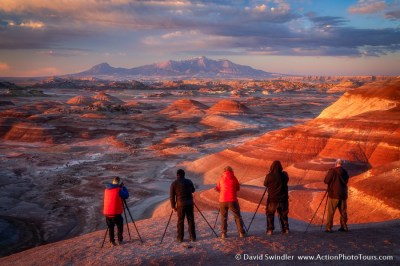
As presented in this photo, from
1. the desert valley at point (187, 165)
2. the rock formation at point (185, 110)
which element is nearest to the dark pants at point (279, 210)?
the desert valley at point (187, 165)

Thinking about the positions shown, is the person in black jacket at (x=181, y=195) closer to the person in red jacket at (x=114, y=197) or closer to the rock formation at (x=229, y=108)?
the person in red jacket at (x=114, y=197)

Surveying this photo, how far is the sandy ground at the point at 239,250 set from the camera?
7.43m

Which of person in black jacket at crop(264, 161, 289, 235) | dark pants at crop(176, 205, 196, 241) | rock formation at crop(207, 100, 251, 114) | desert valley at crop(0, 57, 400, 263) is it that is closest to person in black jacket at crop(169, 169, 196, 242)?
dark pants at crop(176, 205, 196, 241)

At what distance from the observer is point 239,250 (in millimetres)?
7922

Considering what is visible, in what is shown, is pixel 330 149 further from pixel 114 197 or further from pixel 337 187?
pixel 114 197

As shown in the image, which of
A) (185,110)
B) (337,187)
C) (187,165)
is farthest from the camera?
(185,110)

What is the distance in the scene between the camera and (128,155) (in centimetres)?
3566

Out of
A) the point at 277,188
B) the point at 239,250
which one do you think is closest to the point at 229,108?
the point at 277,188

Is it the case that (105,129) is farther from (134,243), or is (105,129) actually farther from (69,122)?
(134,243)

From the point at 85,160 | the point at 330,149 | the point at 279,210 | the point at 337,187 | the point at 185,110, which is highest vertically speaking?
the point at 337,187

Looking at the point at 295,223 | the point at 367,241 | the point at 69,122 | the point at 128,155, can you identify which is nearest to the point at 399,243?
the point at 367,241

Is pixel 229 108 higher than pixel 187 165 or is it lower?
higher

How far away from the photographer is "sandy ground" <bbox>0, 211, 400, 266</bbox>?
7.43m

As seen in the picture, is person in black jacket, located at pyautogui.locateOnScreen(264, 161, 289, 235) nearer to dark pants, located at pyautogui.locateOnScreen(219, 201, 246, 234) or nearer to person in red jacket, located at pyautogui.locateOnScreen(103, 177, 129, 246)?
dark pants, located at pyautogui.locateOnScreen(219, 201, 246, 234)
